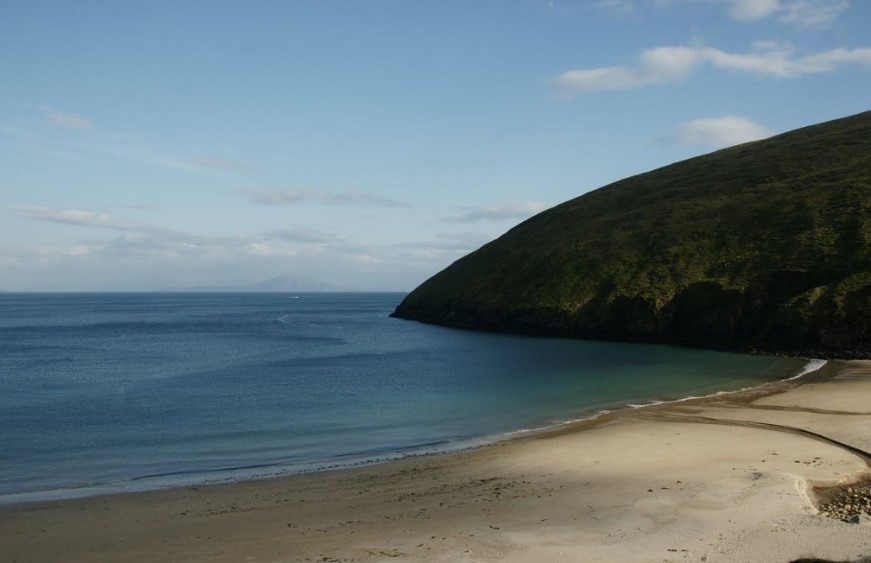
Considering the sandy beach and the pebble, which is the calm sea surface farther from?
the pebble

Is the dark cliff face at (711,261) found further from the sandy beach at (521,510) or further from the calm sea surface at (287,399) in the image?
the sandy beach at (521,510)

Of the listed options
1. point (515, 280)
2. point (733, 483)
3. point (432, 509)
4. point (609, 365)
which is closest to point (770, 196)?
point (515, 280)

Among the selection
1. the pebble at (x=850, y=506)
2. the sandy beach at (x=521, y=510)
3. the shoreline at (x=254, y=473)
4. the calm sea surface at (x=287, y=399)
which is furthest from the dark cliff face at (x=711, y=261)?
the pebble at (x=850, y=506)

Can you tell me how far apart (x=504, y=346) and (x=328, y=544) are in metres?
68.7

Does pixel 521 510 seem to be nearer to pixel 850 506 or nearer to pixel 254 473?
pixel 850 506

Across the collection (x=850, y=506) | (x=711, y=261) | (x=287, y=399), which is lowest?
(x=287, y=399)

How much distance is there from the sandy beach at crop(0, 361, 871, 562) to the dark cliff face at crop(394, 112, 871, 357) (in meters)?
45.8

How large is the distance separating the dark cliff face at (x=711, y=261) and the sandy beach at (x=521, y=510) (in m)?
45.8

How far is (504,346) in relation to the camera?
85000mm

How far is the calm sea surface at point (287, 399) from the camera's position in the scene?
29703 mm

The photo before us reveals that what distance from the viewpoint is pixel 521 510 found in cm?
2000

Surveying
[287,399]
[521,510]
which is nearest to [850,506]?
[521,510]

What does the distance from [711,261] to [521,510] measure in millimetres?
75818

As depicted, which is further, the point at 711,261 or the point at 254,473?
the point at 711,261
